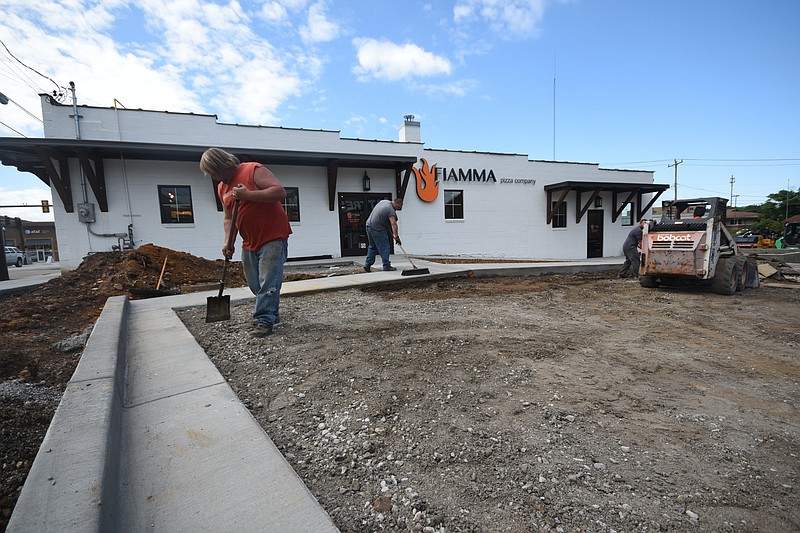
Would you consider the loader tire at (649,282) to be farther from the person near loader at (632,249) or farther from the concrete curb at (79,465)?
the concrete curb at (79,465)

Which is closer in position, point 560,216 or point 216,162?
point 216,162

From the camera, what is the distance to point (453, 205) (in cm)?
1373

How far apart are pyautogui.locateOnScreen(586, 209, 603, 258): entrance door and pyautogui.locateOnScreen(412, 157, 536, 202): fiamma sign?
19.0 feet

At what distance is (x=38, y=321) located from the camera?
4.14 meters

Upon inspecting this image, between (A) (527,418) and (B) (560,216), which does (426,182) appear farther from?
(A) (527,418)

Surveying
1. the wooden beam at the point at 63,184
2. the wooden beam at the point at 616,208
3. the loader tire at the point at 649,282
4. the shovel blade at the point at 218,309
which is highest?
the wooden beam at the point at 63,184

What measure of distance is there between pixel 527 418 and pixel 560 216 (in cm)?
1548

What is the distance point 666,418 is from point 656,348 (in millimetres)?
1544

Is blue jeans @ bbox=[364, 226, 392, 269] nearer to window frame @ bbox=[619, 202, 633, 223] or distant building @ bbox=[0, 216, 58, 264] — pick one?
window frame @ bbox=[619, 202, 633, 223]

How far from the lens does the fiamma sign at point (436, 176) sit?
12.9 metres

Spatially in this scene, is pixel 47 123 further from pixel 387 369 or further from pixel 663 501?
pixel 663 501

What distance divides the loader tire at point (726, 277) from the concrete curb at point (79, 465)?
8.55 m

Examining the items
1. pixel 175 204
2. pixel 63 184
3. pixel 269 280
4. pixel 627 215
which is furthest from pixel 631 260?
pixel 63 184

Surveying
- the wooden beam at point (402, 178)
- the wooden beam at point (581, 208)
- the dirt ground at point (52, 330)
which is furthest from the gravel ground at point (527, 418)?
the wooden beam at point (581, 208)
